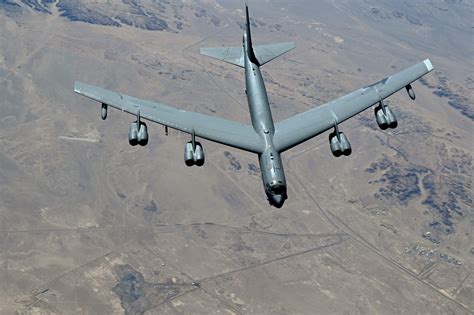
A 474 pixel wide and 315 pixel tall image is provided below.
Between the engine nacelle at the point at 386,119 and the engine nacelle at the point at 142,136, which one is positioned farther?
the engine nacelle at the point at 386,119

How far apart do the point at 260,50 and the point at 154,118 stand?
98.6ft

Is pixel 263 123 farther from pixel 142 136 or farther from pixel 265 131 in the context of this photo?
pixel 142 136

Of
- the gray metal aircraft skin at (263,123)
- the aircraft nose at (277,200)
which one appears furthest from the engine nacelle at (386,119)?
the aircraft nose at (277,200)

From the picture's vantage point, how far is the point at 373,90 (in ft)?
261

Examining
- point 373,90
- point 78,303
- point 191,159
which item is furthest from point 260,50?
point 78,303

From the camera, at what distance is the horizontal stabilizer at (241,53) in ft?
307

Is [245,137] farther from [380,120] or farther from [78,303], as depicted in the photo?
[78,303]

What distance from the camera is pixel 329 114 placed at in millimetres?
76438

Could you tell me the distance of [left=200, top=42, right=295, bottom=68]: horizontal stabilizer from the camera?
307 feet

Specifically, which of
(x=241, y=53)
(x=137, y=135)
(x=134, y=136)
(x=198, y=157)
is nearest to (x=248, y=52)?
(x=241, y=53)

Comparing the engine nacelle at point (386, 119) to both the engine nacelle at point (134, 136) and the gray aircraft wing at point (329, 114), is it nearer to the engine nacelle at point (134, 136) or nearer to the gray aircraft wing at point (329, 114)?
the gray aircraft wing at point (329, 114)

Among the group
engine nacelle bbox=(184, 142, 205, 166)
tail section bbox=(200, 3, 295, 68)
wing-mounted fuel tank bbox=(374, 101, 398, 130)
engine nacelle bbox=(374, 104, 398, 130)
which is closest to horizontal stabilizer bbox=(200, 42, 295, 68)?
tail section bbox=(200, 3, 295, 68)

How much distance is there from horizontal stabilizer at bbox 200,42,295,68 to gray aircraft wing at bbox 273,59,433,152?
18.8 meters

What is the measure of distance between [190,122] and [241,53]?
90.6 ft
